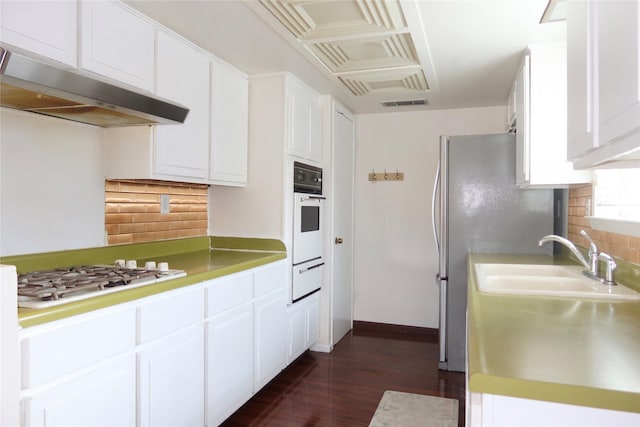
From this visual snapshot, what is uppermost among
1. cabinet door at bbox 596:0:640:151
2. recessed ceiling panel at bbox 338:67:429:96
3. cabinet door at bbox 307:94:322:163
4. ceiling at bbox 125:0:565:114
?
recessed ceiling panel at bbox 338:67:429:96

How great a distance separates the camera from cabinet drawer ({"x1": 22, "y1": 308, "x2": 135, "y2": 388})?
1340 mm

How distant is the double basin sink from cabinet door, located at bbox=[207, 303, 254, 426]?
51.7 inches

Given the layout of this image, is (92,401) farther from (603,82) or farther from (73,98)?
(603,82)

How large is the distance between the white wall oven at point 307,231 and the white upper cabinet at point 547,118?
1.57 metres

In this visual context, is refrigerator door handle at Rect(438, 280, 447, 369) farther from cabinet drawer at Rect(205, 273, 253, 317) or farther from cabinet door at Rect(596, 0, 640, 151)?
cabinet door at Rect(596, 0, 640, 151)

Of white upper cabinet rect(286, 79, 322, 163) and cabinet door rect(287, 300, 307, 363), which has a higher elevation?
white upper cabinet rect(286, 79, 322, 163)

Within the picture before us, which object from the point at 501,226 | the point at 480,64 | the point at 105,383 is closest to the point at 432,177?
the point at 501,226

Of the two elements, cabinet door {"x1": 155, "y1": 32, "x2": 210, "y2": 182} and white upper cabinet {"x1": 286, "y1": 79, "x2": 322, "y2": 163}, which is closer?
cabinet door {"x1": 155, "y1": 32, "x2": 210, "y2": 182}

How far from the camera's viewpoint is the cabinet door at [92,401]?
4.48ft

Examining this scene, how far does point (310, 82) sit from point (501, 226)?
1.77m

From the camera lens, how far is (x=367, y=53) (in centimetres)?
279

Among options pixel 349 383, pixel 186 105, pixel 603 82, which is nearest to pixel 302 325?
pixel 349 383

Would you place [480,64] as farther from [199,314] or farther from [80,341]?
[80,341]

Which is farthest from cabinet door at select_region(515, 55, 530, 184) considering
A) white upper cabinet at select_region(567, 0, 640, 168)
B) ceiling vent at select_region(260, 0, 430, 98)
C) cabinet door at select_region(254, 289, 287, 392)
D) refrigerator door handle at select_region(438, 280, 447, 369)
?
cabinet door at select_region(254, 289, 287, 392)
